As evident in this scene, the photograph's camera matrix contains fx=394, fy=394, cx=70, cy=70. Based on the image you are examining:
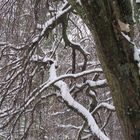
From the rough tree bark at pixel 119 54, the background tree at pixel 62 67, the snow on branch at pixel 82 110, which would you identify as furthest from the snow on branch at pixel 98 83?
the rough tree bark at pixel 119 54

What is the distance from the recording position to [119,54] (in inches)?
77.7

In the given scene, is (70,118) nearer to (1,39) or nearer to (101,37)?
(1,39)

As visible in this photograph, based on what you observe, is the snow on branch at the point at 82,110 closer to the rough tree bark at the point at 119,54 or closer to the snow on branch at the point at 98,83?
the snow on branch at the point at 98,83

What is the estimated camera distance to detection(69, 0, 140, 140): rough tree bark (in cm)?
195

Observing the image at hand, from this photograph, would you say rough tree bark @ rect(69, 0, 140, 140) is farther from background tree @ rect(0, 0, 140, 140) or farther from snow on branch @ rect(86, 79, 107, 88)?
snow on branch @ rect(86, 79, 107, 88)

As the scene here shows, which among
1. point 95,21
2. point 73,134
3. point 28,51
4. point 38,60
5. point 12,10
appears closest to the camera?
point 95,21

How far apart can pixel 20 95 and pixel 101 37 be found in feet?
7.40

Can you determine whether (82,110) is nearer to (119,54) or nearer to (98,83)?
(98,83)

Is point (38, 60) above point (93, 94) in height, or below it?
above

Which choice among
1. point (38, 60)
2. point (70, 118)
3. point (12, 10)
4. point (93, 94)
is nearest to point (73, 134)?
point (70, 118)

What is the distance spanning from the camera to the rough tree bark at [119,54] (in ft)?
6.39

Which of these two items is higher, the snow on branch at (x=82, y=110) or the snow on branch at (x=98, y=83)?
the snow on branch at (x=98, y=83)

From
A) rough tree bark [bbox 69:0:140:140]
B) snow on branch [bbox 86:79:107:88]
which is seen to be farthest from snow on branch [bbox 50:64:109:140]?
rough tree bark [bbox 69:0:140:140]

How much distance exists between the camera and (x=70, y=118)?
6223 millimetres
